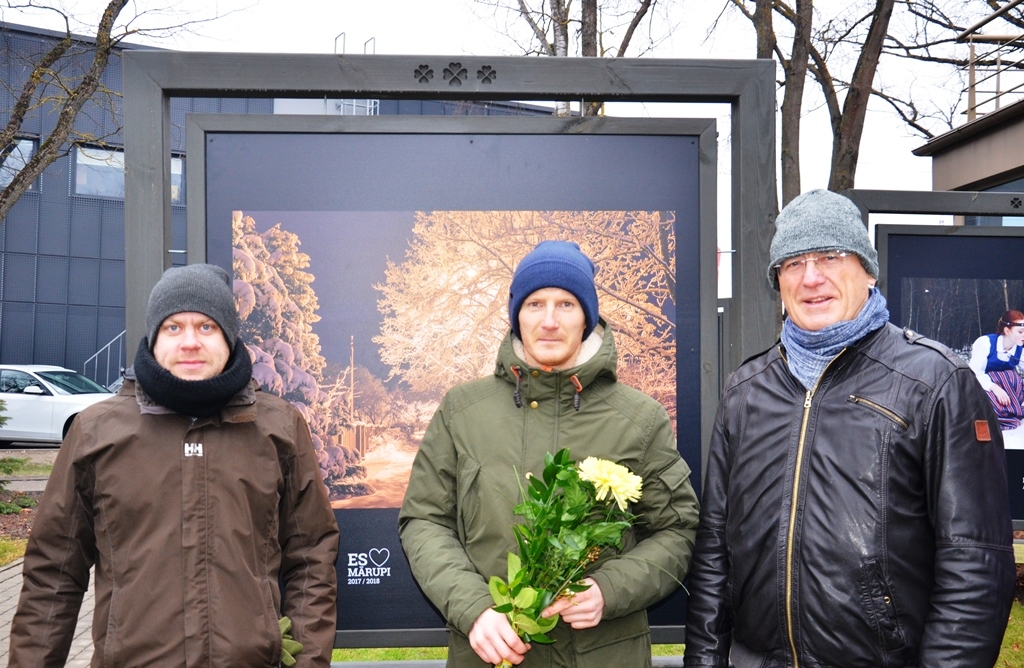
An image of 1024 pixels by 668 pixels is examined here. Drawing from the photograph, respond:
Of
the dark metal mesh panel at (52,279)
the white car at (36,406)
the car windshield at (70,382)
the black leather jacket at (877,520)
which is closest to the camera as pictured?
the black leather jacket at (877,520)

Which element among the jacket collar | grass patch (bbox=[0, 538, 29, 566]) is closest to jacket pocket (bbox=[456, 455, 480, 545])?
the jacket collar

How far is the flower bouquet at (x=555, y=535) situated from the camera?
7.70 feet

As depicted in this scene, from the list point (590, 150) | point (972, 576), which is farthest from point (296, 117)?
Answer: point (972, 576)

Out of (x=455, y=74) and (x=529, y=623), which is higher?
(x=455, y=74)

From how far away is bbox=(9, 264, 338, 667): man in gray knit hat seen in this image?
2.55 metres

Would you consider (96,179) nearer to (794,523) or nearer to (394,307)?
(394,307)

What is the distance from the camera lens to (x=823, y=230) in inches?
99.7

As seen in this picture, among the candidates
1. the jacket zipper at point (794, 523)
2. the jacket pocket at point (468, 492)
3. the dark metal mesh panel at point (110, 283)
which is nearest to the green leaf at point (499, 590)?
the jacket pocket at point (468, 492)

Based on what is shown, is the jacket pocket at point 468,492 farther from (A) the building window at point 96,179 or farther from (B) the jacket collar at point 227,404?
(A) the building window at point 96,179

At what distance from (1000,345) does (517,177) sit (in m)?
4.43

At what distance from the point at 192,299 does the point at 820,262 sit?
1801mm

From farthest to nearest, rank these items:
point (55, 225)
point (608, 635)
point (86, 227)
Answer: point (86, 227), point (55, 225), point (608, 635)


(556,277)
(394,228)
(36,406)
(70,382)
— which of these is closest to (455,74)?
(394,228)

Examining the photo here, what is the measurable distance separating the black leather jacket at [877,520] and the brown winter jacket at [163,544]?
1.35 metres
